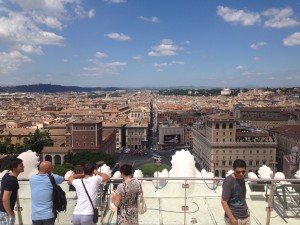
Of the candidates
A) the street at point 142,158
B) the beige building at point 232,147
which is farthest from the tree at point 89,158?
the beige building at point 232,147

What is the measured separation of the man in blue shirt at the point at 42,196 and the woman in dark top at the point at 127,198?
90cm

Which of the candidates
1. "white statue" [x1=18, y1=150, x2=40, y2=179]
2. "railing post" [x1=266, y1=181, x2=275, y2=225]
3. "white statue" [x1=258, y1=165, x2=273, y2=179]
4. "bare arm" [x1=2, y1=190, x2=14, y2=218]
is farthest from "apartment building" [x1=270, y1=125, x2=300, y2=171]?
"bare arm" [x1=2, y1=190, x2=14, y2=218]

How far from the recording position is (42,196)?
4879 mm

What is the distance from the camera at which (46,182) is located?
4.88 meters

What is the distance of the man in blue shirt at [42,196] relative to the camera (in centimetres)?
488

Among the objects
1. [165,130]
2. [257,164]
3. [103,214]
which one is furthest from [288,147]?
[103,214]

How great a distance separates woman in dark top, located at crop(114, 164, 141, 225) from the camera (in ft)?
15.6

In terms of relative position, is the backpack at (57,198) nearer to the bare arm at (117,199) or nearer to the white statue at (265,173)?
the bare arm at (117,199)

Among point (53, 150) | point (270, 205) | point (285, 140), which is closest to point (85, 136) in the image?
point (53, 150)

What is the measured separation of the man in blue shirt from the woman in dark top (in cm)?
90

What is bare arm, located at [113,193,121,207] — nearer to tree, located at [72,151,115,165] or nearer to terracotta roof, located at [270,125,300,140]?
tree, located at [72,151,115,165]

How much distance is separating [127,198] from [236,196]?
1382 millimetres

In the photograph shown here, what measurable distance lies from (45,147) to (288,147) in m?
36.1

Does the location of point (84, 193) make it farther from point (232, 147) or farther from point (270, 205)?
point (232, 147)
